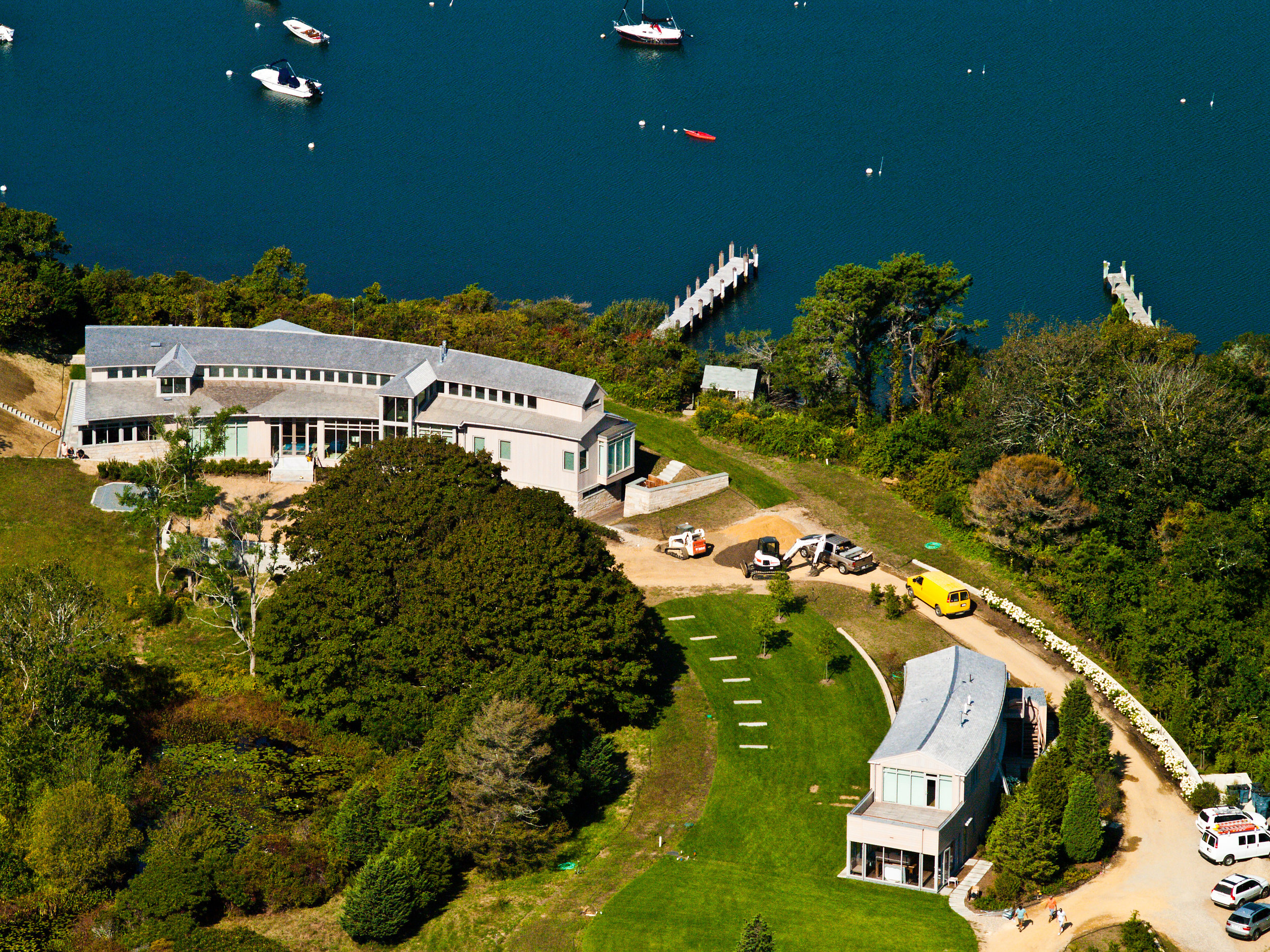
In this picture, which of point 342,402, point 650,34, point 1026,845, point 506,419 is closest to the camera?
point 1026,845

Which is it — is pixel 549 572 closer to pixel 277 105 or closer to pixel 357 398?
pixel 357 398

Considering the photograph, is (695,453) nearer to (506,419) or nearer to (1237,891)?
(506,419)

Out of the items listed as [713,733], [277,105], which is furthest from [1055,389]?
[277,105]

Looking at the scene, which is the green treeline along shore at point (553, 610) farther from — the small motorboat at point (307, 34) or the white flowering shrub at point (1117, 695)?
the small motorboat at point (307, 34)

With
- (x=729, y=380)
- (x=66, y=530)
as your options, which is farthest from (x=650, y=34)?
(x=66, y=530)

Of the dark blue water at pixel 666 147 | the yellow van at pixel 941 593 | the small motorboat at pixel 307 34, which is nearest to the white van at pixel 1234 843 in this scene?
the yellow van at pixel 941 593

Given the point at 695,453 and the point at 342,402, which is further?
the point at 695,453
